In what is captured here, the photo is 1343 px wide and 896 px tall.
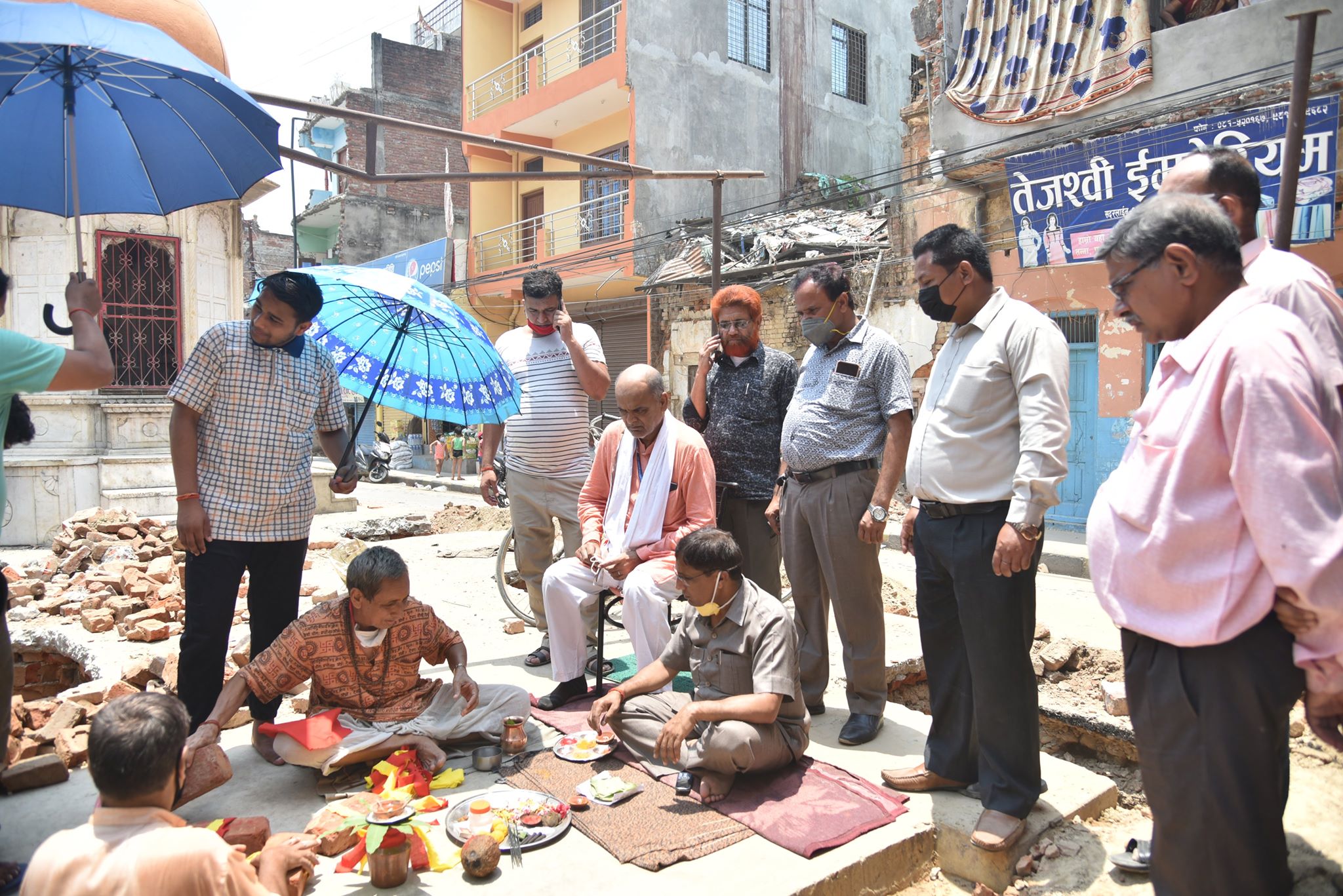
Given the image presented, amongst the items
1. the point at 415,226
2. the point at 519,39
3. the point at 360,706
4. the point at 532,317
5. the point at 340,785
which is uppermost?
the point at 519,39

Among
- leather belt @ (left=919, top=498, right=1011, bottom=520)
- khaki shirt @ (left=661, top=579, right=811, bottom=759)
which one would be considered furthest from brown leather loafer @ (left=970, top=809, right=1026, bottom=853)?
leather belt @ (left=919, top=498, right=1011, bottom=520)

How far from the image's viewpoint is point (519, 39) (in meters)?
22.4

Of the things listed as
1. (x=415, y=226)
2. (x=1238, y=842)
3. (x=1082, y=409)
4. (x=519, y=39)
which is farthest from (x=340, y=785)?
(x=415, y=226)

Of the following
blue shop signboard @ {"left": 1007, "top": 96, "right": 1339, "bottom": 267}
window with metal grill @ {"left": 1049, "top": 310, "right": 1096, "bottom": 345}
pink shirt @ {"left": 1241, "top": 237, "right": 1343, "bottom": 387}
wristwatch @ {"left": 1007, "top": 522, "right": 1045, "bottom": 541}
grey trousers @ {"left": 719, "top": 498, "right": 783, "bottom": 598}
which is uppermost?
blue shop signboard @ {"left": 1007, "top": 96, "right": 1339, "bottom": 267}

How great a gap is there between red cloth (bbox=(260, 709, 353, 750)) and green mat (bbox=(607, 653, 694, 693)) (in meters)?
1.30

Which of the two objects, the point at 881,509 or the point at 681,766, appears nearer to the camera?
the point at 681,766

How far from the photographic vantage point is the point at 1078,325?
37.6 ft

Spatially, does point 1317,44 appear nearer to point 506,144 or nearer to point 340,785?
point 506,144

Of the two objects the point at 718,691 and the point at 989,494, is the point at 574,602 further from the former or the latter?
the point at 989,494

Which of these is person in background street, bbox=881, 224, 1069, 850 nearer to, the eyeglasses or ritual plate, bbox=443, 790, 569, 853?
the eyeglasses

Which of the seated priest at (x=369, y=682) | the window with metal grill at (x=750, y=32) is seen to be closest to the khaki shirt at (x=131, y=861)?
the seated priest at (x=369, y=682)

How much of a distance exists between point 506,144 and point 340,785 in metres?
3.87

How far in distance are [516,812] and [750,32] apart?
20.2m

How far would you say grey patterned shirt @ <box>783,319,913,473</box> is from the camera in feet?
12.1
